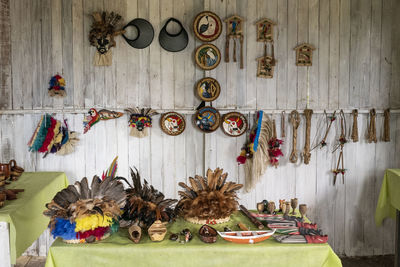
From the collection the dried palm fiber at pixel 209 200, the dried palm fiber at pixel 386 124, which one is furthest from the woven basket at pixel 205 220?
the dried palm fiber at pixel 386 124

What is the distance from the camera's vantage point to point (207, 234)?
203 centimetres

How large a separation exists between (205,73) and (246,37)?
1.78ft

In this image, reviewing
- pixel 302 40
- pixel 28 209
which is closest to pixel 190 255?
pixel 28 209

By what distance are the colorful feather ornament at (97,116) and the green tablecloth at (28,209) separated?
594 mm

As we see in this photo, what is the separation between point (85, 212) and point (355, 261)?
298cm

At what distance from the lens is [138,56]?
3.66 meters

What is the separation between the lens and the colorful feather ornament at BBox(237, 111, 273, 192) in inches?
144

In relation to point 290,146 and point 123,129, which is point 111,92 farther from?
point 290,146

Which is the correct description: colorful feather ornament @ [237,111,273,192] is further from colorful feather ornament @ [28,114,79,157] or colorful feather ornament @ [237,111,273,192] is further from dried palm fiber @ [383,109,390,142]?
colorful feather ornament @ [28,114,79,157]

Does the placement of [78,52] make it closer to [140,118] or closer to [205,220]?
[140,118]

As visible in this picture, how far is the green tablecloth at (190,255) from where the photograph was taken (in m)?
1.95

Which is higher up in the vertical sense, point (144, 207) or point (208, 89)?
point (208, 89)

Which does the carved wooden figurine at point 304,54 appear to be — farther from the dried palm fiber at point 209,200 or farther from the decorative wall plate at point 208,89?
the dried palm fiber at point 209,200

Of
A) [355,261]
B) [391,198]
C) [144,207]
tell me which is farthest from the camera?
[355,261]
